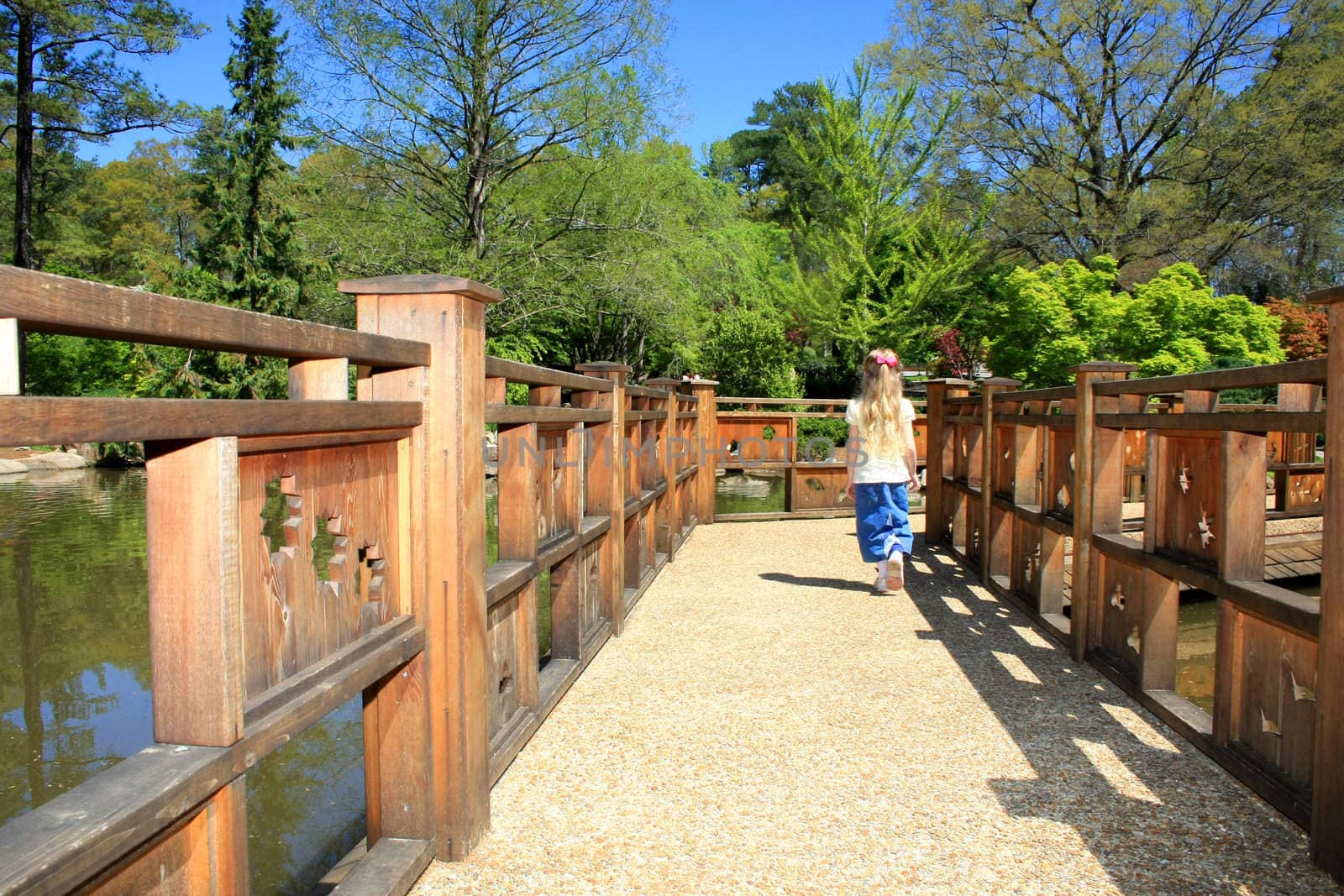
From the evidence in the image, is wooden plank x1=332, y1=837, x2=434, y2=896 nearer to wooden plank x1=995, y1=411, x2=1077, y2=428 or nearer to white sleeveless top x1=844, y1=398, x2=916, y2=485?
wooden plank x1=995, y1=411, x2=1077, y2=428

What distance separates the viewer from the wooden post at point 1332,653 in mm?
2547

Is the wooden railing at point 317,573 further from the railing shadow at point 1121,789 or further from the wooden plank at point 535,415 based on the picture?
the railing shadow at point 1121,789

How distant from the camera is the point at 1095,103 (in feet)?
83.5

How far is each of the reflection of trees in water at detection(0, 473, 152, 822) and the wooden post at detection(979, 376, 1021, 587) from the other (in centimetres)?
544

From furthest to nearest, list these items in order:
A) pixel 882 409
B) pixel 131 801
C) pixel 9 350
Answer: pixel 882 409
pixel 131 801
pixel 9 350

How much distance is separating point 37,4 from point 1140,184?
27.7 m

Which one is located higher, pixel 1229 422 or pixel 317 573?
pixel 1229 422

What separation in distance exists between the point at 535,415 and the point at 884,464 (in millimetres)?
3385

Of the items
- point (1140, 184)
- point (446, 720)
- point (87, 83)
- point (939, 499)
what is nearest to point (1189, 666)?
point (939, 499)

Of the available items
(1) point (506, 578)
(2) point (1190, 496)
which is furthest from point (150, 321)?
(2) point (1190, 496)

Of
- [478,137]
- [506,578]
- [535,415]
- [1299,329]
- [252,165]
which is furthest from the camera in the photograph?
[252,165]

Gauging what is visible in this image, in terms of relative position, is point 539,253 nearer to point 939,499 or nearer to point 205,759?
point 939,499

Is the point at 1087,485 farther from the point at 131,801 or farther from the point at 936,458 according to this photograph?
the point at 131,801

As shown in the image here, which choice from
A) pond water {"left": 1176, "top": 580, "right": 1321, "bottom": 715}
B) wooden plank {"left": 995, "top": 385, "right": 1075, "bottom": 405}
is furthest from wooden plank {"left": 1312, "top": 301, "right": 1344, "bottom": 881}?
wooden plank {"left": 995, "top": 385, "right": 1075, "bottom": 405}
